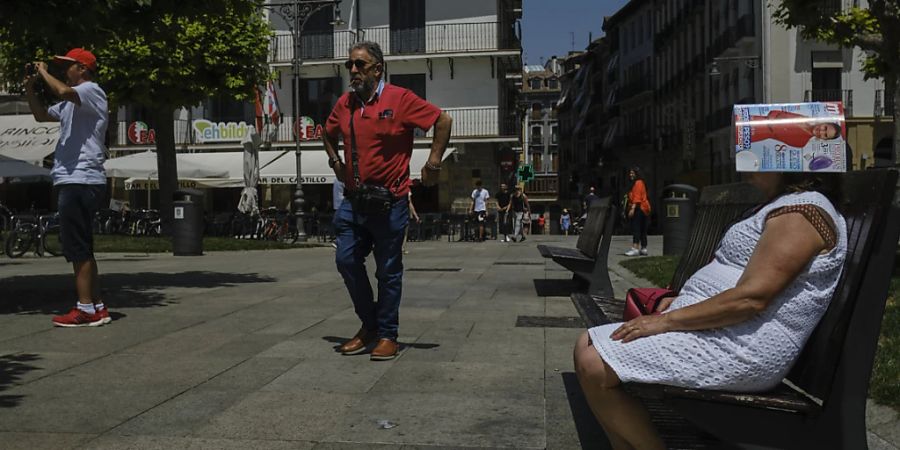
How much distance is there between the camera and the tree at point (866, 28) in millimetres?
12367

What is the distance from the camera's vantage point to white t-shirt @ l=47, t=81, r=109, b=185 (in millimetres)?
6492

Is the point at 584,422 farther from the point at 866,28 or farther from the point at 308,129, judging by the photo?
the point at 308,129

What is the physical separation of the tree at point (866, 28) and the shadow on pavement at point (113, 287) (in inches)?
311

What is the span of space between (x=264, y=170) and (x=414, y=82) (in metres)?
7.58

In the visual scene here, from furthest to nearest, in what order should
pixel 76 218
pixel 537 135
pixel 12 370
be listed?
pixel 537 135 → pixel 76 218 → pixel 12 370

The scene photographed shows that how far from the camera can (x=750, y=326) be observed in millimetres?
2697

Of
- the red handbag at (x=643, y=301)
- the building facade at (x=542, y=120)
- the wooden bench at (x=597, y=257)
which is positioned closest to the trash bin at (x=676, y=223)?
the wooden bench at (x=597, y=257)

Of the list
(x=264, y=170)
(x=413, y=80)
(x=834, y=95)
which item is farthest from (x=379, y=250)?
(x=834, y=95)

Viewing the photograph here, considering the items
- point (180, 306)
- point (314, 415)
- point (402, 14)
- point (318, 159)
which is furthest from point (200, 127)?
point (314, 415)

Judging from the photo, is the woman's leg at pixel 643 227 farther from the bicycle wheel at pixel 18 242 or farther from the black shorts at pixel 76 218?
the black shorts at pixel 76 218

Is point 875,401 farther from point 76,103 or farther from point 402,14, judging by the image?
point 402,14

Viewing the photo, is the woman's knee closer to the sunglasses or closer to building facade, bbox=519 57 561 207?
the sunglasses

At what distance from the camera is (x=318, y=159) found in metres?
33.1

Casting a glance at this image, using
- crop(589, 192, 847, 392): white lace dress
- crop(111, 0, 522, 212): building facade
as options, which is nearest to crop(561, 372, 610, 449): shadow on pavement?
crop(589, 192, 847, 392): white lace dress
